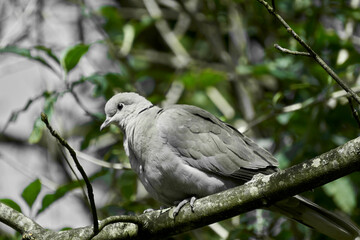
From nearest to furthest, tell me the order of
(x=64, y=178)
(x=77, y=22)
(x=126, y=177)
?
(x=126, y=177) → (x=64, y=178) → (x=77, y=22)

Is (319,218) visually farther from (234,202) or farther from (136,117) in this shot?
(136,117)

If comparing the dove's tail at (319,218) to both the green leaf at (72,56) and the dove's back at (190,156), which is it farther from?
the green leaf at (72,56)

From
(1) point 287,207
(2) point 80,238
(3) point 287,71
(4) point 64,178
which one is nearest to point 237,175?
(1) point 287,207

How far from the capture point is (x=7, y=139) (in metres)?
6.73

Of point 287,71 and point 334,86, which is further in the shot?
point 287,71

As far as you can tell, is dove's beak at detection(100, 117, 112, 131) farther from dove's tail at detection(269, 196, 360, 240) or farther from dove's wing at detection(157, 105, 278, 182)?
dove's tail at detection(269, 196, 360, 240)

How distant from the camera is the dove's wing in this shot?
352cm

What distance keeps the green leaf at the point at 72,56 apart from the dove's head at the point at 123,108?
50cm

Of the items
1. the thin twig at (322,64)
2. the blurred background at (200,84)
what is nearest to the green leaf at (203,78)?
the blurred background at (200,84)

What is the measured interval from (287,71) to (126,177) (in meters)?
1.84

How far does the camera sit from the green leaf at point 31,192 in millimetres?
3458

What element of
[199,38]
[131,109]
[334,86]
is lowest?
[131,109]

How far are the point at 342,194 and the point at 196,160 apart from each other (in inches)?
54.5

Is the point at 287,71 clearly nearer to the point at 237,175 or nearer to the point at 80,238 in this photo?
the point at 237,175
